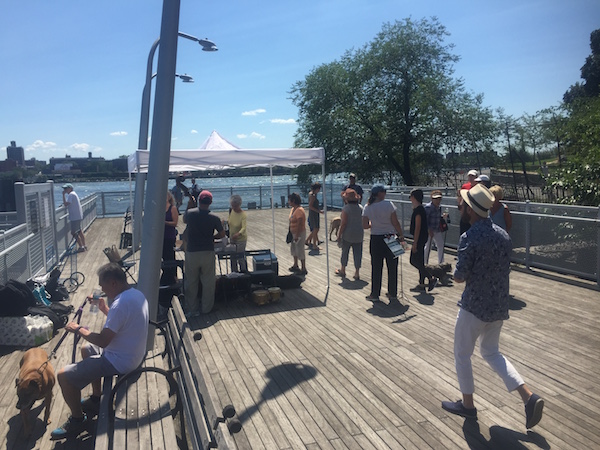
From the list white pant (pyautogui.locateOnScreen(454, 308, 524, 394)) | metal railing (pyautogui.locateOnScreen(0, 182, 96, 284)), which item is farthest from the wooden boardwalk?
metal railing (pyautogui.locateOnScreen(0, 182, 96, 284))

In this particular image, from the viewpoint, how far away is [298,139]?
31.9 meters

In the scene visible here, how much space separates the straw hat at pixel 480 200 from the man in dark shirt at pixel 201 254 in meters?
4.13

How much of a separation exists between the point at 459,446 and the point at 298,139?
29.0 metres

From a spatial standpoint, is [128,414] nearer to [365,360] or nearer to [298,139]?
[365,360]

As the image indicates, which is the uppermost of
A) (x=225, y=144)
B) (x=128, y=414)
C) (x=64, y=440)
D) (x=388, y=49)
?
(x=388, y=49)

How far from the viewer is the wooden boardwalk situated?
4039 mm

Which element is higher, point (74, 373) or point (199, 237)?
point (199, 237)

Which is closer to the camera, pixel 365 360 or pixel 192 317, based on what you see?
pixel 365 360

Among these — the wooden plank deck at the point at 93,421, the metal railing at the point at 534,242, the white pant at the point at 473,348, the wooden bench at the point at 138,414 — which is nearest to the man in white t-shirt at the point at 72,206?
the metal railing at the point at 534,242

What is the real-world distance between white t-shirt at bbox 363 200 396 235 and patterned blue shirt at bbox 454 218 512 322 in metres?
3.57

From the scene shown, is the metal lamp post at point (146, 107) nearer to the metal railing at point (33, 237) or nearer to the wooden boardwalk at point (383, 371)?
the metal railing at point (33, 237)

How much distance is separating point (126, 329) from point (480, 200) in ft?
9.73

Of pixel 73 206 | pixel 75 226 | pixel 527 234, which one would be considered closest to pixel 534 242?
pixel 527 234

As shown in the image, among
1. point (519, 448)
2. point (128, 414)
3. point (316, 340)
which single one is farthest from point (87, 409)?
point (519, 448)
